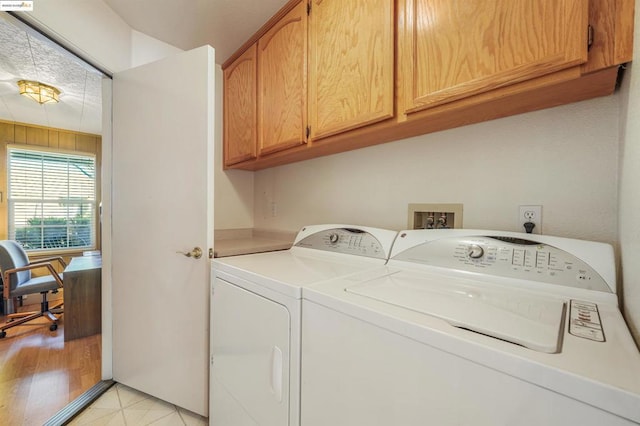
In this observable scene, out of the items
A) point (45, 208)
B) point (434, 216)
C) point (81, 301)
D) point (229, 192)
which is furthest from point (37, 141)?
point (434, 216)

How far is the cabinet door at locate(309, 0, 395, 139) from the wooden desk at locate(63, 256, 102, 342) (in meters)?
Answer: 2.73

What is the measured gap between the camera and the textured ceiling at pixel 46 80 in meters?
1.87

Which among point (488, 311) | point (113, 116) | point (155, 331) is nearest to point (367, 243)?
point (488, 311)

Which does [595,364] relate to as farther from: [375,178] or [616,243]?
[375,178]

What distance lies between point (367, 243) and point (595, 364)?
0.86 meters

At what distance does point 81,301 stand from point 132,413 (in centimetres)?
158

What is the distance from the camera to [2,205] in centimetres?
346

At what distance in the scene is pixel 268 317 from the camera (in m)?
0.91

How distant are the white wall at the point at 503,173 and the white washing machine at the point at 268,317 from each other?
0.26 metres

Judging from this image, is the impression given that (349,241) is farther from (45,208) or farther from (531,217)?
(45,208)

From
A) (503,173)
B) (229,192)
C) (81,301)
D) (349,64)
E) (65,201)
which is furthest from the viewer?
(65,201)

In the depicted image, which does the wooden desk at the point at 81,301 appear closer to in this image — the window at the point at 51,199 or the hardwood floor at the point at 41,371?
the hardwood floor at the point at 41,371

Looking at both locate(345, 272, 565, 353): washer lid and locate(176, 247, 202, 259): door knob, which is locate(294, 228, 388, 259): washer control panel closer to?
locate(345, 272, 565, 353): washer lid

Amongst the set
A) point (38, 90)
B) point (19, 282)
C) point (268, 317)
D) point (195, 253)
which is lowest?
point (19, 282)
